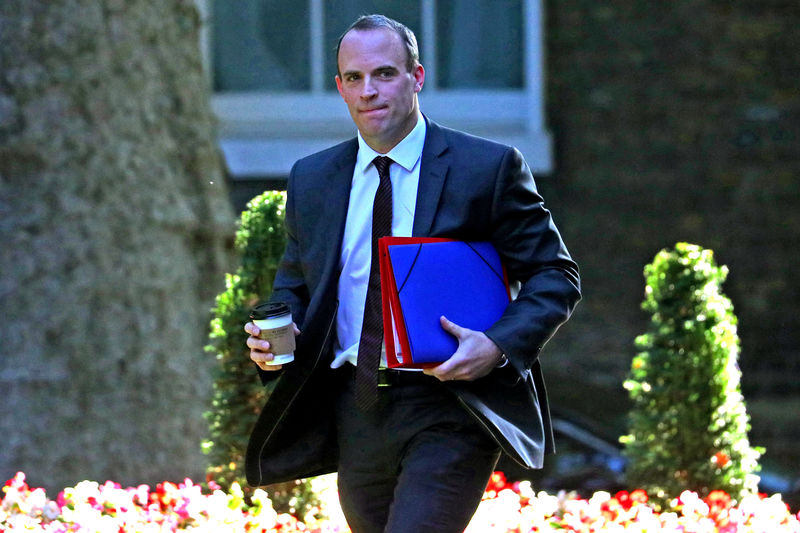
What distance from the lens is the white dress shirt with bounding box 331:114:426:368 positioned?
330cm

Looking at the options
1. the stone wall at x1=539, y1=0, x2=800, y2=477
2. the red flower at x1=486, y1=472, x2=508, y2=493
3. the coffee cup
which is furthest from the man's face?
the stone wall at x1=539, y1=0, x2=800, y2=477

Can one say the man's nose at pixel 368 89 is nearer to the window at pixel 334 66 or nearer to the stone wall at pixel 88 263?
the stone wall at pixel 88 263

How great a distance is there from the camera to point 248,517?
4.77 m

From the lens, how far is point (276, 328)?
3.11 meters

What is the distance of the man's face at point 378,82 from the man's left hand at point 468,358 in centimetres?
57

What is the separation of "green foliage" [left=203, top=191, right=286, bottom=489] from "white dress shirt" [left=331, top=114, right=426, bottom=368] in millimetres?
1832

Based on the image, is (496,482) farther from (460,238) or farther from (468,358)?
(468,358)

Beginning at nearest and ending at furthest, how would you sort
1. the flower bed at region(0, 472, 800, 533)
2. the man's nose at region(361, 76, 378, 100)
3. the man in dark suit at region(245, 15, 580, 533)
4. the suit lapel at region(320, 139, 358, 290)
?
1. the man in dark suit at region(245, 15, 580, 533)
2. the man's nose at region(361, 76, 378, 100)
3. the suit lapel at region(320, 139, 358, 290)
4. the flower bed at region(0, 472, 800, 533)

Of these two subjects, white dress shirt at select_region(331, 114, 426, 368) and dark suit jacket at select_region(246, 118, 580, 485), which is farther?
white dress shirt at select_region(331, 114, 426, 368)

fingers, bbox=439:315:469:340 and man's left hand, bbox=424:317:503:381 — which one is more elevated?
fingers, bbox=439:315:469:340

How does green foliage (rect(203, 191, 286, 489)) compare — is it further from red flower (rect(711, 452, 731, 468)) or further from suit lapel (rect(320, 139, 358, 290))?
red flower (rect(711, 452, 731, 468))

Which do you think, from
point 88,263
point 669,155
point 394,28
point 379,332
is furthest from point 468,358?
point 669,155

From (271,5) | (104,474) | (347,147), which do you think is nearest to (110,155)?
(104,474)

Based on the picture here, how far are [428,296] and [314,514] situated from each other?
7.63ft
